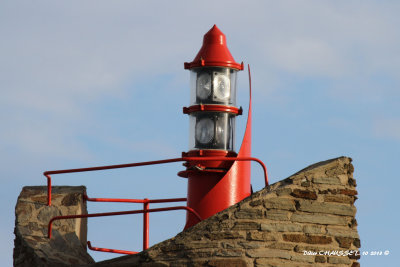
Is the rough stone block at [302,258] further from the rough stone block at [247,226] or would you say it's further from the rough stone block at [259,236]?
the rough stone block at [247,226]

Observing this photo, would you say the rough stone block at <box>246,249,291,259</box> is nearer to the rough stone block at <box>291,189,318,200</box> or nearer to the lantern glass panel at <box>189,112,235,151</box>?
the rough stone block at <box>291,189,318,200</box>

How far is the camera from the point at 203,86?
49.2 feet

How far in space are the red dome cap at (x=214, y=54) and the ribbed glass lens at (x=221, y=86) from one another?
7.1 inches

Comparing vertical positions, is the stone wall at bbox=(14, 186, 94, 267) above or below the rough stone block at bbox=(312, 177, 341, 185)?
below

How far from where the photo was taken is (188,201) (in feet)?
48.7

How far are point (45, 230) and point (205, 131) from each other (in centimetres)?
280

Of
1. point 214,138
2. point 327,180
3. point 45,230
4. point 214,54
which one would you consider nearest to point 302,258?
point 327,180

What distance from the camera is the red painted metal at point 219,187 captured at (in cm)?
1450

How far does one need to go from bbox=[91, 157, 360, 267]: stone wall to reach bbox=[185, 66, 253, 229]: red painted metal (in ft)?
6.85

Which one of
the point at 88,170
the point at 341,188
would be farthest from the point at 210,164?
the point at 341,188

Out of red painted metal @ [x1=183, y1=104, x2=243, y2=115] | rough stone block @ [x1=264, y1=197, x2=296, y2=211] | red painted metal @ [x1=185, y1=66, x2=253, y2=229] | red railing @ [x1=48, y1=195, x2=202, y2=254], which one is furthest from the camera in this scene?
red painted metal @ [x1=183, y1=104, x2=243, y2=115]

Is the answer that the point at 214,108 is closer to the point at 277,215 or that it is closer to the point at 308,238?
the point at 277,215

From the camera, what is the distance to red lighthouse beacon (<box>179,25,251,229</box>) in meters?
14.5

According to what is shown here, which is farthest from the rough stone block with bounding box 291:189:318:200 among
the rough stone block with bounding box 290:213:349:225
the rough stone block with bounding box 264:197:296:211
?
the rough stone block with bounding box 290:213:349:225
